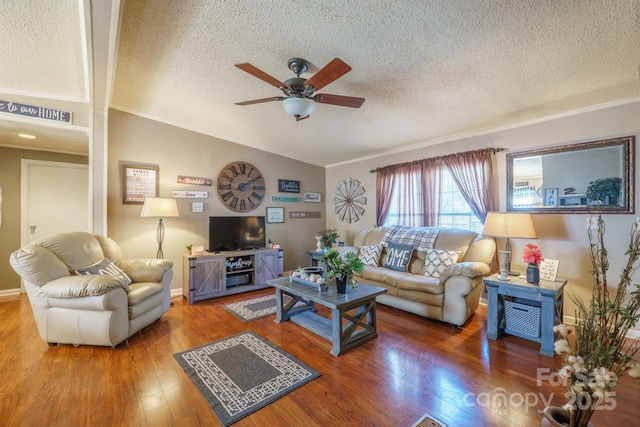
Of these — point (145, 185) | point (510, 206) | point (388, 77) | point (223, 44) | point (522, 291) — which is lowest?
point (522, 291)

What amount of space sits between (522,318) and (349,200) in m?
3.46

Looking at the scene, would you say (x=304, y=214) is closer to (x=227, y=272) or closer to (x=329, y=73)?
(x=227, y=272)

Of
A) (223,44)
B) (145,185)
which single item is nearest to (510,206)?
(223,44)

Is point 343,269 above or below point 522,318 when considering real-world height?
above

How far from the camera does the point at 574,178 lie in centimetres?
299

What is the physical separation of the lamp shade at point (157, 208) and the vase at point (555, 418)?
12.9 feet

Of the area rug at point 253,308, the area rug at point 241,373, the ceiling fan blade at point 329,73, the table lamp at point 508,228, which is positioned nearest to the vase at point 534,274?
the table lamp at point 508,228

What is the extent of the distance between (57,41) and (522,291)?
484cm

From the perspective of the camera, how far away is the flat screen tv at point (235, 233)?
13.9 ft

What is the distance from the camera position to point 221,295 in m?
4.09

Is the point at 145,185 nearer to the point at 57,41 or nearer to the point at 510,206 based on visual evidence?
the point at 57,41

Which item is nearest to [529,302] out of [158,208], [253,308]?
[253,308]

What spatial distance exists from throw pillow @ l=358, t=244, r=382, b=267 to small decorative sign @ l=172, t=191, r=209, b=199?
106 inches

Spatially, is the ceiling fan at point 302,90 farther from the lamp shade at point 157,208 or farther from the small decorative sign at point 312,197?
the small decorative sign at point 312,197
